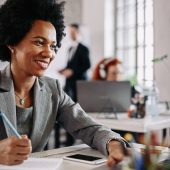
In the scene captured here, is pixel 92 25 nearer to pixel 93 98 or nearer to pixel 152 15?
pixel 93 98

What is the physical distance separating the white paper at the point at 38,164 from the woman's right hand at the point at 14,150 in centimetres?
2

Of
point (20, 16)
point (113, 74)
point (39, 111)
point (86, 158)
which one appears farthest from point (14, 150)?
point (113, 74)

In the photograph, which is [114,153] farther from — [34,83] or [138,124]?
[138,124]

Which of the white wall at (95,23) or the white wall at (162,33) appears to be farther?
the white wall at (95,23)

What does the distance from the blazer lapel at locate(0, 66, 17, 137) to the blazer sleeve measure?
245 mm

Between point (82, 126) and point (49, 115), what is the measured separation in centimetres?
14

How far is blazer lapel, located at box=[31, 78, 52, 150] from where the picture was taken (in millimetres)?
1325

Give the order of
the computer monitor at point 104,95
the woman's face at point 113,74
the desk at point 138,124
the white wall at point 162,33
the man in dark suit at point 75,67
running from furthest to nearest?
the man in dark suit at point 75,67 → the woman's face at point 113,74 → the computer monitor at point 104,95 → the desk at point 138,124 → the white wall at point 162,33

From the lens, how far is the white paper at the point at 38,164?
3.13ft

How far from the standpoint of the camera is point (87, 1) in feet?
18.5

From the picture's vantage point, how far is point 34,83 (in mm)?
1394

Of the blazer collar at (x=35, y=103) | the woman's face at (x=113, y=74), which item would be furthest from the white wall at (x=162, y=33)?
the woman's face at (x=113, y=74)

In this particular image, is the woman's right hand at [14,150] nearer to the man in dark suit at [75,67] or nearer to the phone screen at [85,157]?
the phone screen at [85,157]

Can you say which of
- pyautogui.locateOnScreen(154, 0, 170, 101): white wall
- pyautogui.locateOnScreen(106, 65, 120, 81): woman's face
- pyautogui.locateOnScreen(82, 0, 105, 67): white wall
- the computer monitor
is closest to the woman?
pyautogui.locateOnScreen(154, 0, 170, 101): white wall
